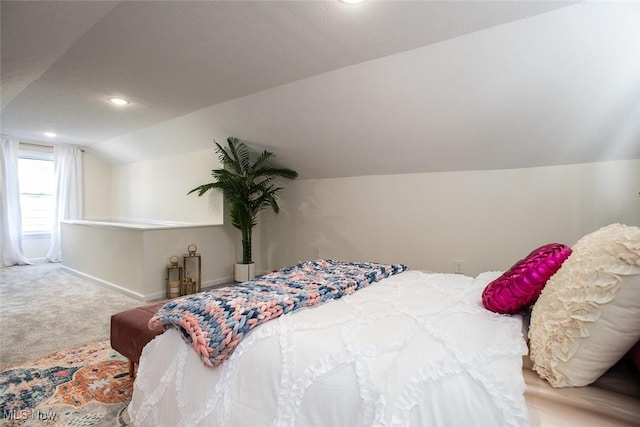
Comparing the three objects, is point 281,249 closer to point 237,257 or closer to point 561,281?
point 237,257

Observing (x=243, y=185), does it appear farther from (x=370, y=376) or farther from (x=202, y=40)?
(x=370, y=376)

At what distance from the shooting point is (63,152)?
625 cm

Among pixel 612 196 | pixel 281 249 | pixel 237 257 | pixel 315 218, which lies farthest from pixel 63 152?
pixel 612 196

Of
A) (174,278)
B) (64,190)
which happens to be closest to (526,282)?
(174,278)

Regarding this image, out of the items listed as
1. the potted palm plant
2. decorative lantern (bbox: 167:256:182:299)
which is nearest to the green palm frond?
the potted palm plant

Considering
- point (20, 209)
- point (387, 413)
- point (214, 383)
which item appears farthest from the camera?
point (20, 209)

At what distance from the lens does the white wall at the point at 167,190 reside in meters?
4.98

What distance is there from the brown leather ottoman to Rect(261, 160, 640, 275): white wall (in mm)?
2805

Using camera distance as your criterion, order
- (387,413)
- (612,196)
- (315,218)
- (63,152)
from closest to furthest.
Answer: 1. (387,413)
2. (612,196)
3. (315,218)
4. (63,152)

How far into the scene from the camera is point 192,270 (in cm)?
435

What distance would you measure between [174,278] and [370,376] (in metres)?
3.77

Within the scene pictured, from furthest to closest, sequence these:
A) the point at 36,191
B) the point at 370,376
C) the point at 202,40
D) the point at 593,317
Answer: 1. the point at 36,191
2. the point at 202,40
3. the point at 370,376
4. the point at 593,317

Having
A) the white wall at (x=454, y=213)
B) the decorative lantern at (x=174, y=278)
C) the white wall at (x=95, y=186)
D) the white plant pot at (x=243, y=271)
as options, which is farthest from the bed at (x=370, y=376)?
the white wall at (x=95, y=186)

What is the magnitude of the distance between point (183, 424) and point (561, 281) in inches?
56.0
